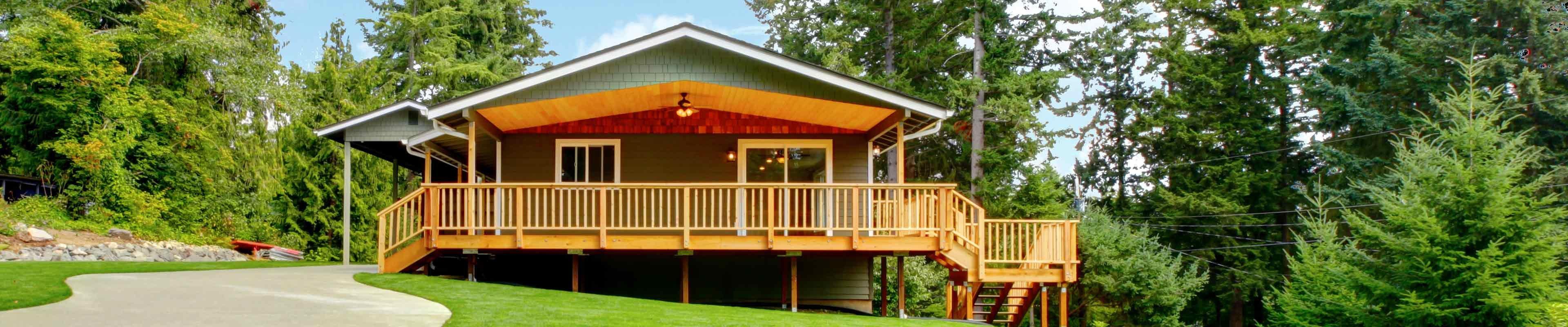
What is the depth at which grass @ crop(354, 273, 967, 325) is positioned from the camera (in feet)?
30.7

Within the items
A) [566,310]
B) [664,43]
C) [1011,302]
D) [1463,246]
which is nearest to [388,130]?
[664,43]

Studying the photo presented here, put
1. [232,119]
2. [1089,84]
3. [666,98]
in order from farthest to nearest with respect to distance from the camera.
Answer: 1. [1089,84]
2. [232,119]
3. [666,98]

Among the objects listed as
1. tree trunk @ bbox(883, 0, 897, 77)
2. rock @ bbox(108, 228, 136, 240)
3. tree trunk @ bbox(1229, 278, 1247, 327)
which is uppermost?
tree trunk @ bbox(883, 0, 897, 77)

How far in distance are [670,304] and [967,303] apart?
5.29m

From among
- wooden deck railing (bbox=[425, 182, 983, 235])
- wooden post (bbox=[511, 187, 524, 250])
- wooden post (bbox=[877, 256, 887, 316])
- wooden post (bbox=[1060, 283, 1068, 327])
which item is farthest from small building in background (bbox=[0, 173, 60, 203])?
wooden post (bbox=[1060, 283, 1068, 327])

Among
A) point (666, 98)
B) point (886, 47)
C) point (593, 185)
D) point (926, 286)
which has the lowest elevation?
point (926, 286)

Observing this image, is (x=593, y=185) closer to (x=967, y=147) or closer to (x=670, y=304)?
(x=670, y=304)

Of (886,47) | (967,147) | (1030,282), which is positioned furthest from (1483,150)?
(886,47)

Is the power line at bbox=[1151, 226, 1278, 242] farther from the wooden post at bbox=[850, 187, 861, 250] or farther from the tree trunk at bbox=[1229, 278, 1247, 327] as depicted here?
the wooden post at bbox=[850, 187, 861, 250]

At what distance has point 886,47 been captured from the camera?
3039cm

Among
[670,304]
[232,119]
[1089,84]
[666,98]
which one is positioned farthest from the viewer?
[1089,84]

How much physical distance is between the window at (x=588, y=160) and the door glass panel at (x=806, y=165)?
98.6 inches

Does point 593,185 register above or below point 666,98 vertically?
below

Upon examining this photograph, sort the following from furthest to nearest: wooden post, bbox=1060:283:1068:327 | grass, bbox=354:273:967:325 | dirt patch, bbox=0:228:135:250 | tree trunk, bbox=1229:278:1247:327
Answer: tree trunk, bbox=1229:278:1247:327 → dirt patch, bbox=0:228:135:250 → wooden post, bbox=1060:283:1068:327 → grass, bbox=354:273:967:325
